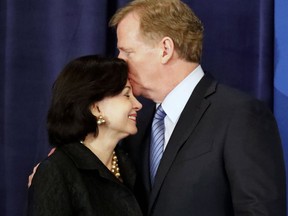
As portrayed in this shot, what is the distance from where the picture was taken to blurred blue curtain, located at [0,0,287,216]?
1.77 meters

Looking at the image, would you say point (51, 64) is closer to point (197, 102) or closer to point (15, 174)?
point (15, 174)

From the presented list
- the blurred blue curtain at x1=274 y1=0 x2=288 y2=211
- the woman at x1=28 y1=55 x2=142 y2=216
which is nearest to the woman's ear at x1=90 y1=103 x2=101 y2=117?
the woman at x1=28 y1=55 x2=142 y2=216

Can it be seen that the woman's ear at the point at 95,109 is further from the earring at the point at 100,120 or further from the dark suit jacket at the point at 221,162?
the dark suit jacket at the point at 221,162

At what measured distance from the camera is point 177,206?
4.23ft

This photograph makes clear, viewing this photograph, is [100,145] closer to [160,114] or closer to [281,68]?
[160,114]

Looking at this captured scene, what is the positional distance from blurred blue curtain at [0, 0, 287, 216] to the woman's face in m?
0.48

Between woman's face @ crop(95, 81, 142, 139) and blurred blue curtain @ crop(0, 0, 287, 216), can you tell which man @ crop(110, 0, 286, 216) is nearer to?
woman's face @ crop(95, 81, 142, 139)

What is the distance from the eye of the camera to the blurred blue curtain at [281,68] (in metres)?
1.68

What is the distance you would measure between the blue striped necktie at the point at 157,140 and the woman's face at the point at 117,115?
3.2 inches

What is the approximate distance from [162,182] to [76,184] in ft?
0.70

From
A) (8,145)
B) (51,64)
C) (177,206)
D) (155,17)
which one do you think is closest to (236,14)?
(155,17)

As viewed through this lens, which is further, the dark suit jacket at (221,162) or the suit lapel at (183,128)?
the suit lapel at (183,128)

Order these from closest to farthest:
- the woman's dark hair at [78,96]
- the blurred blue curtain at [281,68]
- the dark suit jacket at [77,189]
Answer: the dark suit jacket at [77,189] < the woman's dark hair at [78,96] < the blurred blue curtain at [281,68]

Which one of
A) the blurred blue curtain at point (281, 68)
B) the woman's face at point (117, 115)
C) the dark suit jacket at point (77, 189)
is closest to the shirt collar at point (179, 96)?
the woman's face at point (117, 115)
